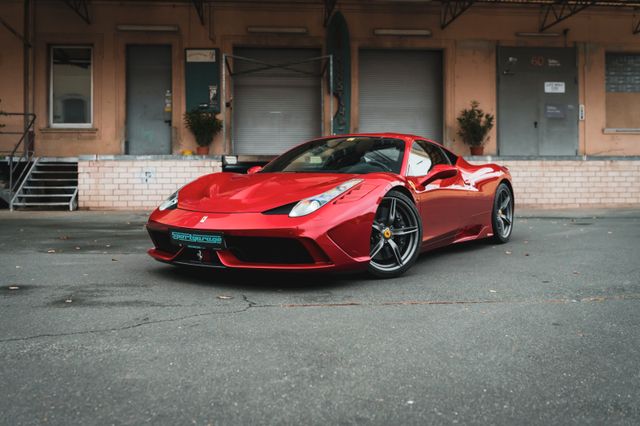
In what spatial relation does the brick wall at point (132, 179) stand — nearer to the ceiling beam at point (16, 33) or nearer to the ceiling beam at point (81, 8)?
the ceiling beam at point (81, 8)

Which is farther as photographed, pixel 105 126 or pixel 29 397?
pixel 105 126

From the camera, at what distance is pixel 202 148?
50.0 ft

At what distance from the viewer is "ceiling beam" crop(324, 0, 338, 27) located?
1490cm

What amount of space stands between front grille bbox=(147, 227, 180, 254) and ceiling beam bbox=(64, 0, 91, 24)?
11.8 metres

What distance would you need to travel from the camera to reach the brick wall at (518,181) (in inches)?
489

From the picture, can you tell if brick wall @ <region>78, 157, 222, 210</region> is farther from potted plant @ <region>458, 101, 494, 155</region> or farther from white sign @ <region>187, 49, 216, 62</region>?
potted plant @ <region>458, 101, 494, 155</region>

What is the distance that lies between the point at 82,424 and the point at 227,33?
48.2ft

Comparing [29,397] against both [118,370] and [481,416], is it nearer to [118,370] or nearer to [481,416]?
[118,370]

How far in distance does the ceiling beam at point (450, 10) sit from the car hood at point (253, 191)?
11740 millimetres

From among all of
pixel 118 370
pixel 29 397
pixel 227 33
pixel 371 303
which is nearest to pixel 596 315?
pixel 371 303

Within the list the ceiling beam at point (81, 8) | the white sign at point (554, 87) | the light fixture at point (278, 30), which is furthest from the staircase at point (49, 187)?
the white sign at point (554, 87)

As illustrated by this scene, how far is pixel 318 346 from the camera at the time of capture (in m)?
2.84

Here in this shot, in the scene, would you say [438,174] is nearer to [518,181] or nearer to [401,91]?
[518,181]

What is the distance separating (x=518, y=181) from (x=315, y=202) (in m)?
10.7
